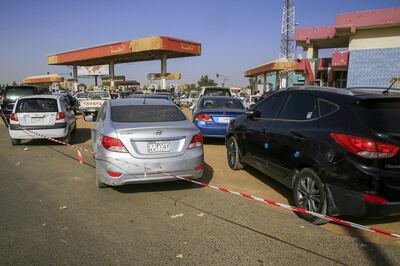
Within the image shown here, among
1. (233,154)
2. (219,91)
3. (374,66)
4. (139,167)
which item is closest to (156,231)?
(139,167)

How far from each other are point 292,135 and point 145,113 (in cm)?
261

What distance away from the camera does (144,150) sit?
521 cm

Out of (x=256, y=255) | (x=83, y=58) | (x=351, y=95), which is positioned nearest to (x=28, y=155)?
(x=256, y=255)

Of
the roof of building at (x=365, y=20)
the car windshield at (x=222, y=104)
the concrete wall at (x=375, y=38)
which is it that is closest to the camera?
the car windshield at (x=222, y=104)

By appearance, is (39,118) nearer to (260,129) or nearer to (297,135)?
(260,129)

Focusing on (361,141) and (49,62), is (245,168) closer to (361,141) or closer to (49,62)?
(361,141)

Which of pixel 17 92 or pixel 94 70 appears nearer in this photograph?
pixel 17 92

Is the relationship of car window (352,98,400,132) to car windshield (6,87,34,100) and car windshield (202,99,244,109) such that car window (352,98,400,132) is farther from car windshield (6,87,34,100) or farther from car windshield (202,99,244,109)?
car windshield (6,87,34,100)

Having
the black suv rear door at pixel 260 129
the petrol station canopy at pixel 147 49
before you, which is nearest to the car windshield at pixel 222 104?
the black suv rear door at pixel 260 129

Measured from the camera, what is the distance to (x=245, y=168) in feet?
24.9

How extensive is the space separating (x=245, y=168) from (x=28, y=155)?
5.77 metres

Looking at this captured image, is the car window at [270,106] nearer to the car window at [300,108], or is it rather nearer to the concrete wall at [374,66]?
the car window at [300,108]

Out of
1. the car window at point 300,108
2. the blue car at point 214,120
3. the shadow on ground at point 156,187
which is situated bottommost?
the shadow on ground at point 156,187

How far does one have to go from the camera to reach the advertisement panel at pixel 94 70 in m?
69.6
